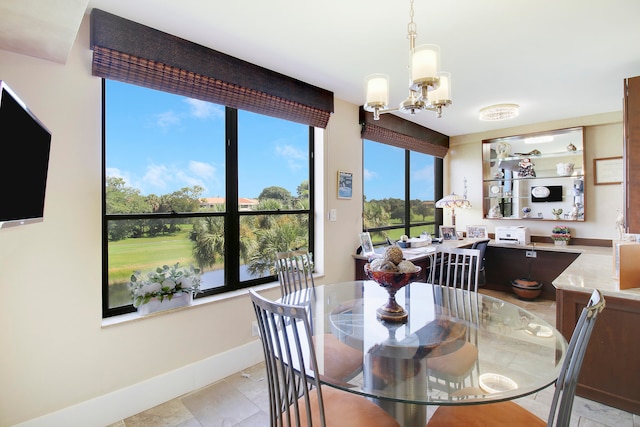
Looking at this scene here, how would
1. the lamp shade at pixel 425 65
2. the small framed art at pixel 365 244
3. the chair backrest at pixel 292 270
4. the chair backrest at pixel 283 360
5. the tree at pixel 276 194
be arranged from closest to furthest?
the chair backrest at pixel 283 360, the lamp shade at pixel 425 65, the chair backrest at pixel 292 270, the tree at pixel 276 194, the small framed art at pixel 365 244

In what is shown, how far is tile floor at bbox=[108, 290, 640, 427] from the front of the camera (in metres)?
1.91

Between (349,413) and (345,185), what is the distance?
2346 millimetres

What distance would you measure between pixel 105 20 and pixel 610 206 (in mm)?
5372

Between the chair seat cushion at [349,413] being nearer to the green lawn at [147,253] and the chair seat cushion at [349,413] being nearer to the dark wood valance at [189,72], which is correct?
the green lawn at [147,253]

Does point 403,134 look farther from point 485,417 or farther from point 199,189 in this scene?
point 485,417

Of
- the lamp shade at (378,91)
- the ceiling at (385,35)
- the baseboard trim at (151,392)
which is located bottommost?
the baseboard trim at (151,392)

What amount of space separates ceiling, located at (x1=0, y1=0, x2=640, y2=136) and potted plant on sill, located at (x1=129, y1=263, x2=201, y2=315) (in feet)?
4.47

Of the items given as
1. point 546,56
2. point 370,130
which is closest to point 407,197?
point 370,130

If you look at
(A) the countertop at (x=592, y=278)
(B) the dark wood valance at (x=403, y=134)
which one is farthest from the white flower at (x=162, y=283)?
(A) the countertop at (x=592, y=278)

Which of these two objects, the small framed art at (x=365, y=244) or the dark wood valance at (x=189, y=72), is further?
the small framed art at (x=365, y=244)

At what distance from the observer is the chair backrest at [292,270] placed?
7.55ft

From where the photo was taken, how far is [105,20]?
71.9 inches

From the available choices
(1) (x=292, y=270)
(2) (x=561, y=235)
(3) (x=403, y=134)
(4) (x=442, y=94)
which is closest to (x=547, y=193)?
(2) (x=561, y=235)

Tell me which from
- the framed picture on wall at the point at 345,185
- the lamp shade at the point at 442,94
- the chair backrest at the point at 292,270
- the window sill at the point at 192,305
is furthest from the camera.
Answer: the framed picture on wall at the point at 345,185
